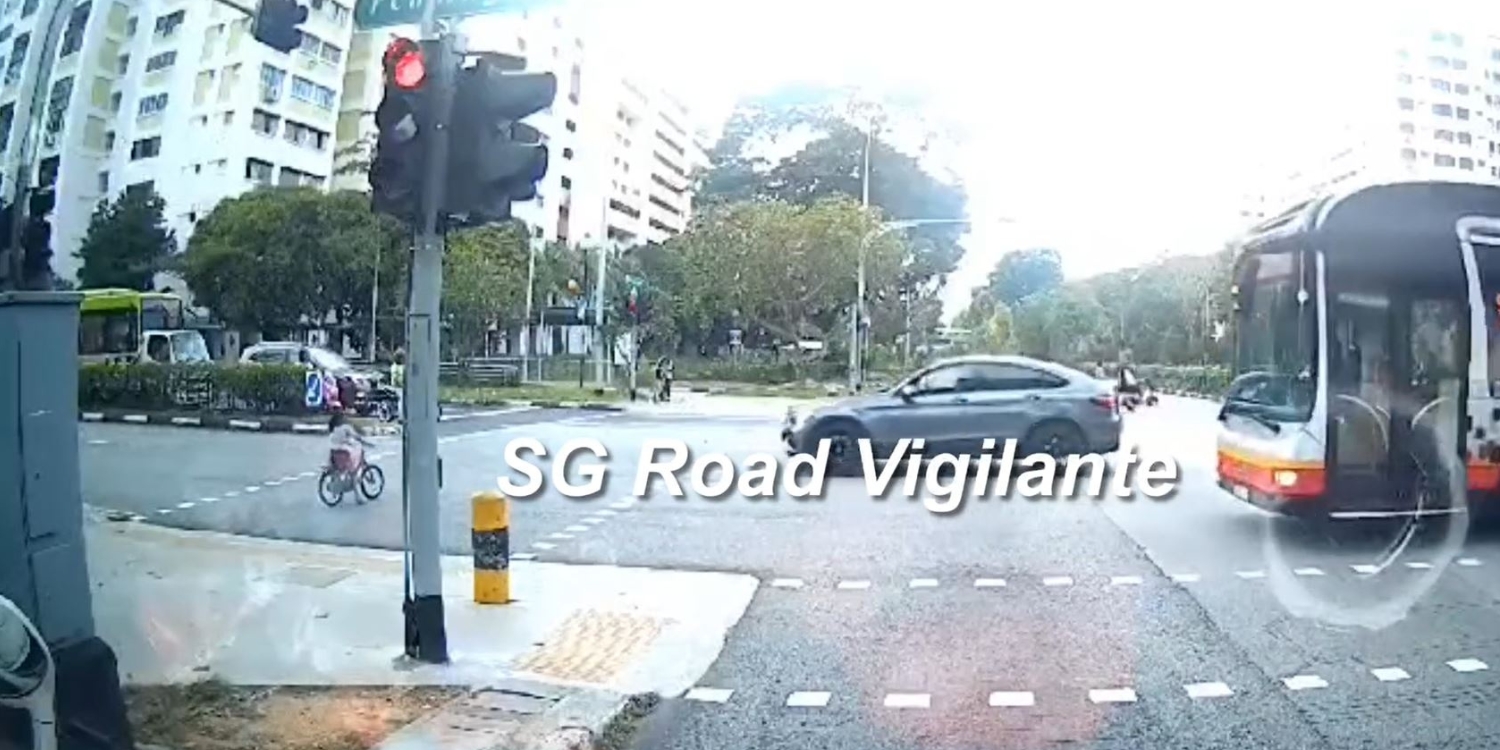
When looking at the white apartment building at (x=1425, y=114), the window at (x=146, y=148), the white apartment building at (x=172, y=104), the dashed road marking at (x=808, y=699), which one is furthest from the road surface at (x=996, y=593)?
the white apartment building at (x=1425, y=114)

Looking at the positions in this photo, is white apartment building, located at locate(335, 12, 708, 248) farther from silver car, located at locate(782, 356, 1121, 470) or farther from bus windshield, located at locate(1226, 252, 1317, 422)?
bus windshield, located at locate(1226, 252, 1317, 422)

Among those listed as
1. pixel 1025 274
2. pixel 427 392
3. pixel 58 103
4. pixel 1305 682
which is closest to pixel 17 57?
pixel 58 103

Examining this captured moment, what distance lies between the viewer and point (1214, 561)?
916 cm

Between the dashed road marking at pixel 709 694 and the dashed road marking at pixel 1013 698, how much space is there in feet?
3.96

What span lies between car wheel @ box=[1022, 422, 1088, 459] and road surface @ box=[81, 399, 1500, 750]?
1.56 ft

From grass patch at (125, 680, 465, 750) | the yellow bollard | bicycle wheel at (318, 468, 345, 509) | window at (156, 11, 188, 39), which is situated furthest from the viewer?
bicycle wheel at (318, 468, 345, 509)

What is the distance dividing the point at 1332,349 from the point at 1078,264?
1903 millimetres

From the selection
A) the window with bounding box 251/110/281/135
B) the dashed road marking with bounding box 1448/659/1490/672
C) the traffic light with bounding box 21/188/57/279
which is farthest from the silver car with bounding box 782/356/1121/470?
the traffic light with bounding box 21/188/57/279

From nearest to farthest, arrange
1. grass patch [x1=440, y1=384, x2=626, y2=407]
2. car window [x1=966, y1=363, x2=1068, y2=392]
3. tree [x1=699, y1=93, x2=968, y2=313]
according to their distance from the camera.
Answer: grass patch [x1=440, y1=384, x2=626, y2=407] → tree [x1=699, y1=93, x2=968, y2=313] → car window [x1=966, y1=363, x2=1068, y2=392]

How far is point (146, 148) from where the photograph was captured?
6.18 meters

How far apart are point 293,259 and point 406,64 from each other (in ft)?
3.64

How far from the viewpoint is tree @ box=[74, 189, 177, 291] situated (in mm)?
5656

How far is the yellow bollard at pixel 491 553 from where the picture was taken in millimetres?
7727

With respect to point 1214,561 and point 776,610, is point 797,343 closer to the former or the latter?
point 776,610
